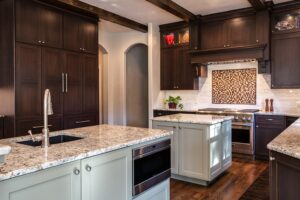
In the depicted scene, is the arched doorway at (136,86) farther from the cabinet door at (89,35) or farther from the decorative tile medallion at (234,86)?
the decorative tile medallion at (234,86)

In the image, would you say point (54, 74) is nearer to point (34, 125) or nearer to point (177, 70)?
point (34, 125)

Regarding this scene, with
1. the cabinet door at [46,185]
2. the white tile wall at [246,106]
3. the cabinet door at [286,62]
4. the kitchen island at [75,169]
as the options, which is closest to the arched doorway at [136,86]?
the white tile wall at [246,106]

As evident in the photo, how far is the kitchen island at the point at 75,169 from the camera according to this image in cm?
135

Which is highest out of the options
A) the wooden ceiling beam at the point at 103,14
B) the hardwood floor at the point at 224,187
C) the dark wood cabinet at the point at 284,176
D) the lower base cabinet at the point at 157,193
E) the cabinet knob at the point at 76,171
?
the wooden ceiling beam at the point at 103,14

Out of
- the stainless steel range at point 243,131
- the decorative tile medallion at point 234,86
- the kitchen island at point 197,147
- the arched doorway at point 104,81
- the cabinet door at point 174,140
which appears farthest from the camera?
the arched doorway at point 104,81

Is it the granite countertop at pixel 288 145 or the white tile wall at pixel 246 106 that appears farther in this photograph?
the white tile wall at pixel 246 106

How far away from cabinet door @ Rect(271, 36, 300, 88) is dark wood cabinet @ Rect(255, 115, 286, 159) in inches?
28.0

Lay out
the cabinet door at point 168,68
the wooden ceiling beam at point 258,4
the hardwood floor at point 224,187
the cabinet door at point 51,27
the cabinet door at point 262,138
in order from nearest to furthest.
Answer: the hardwood floor at point 224,187
the cabinet door at point 51,27
the wooden ceiling beam at point 258,4
the cabinet door at point 262,138
the cabinet door at point 168,68

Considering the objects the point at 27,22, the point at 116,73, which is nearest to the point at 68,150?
the point at 27,22

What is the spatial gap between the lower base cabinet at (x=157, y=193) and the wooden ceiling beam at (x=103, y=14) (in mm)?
3398

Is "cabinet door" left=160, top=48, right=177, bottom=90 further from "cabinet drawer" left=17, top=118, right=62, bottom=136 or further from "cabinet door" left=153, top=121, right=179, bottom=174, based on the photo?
"cabinet drawer" left=17, top=118, right=62, bottom=136

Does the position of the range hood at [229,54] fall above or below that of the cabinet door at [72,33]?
below

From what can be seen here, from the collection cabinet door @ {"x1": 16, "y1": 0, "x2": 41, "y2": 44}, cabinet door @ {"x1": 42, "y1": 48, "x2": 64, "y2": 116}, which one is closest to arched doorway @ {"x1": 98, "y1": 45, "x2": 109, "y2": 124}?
cabinet door @ {"x1": 42, "y1": 48, "x2": 64, "y2": 116}

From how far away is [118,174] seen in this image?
1961 mm
